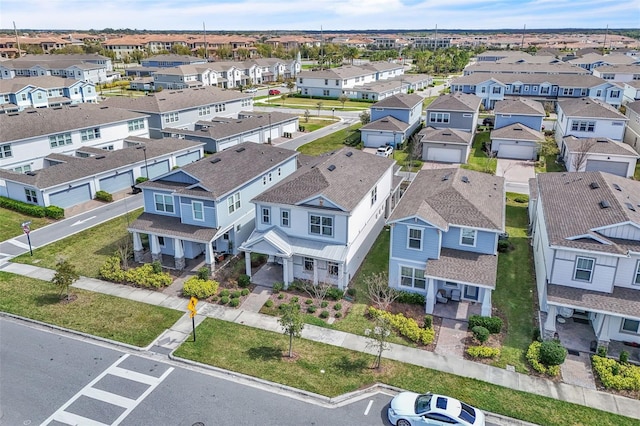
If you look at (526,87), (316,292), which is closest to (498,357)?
(316,292)

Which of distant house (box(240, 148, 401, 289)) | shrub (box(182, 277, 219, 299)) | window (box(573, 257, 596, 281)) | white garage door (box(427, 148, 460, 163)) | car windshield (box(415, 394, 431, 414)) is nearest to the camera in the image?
car windshield (box(415, 394, 431, 414))

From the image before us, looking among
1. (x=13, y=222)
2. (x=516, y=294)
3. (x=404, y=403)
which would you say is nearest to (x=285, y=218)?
(x=404, y=403)

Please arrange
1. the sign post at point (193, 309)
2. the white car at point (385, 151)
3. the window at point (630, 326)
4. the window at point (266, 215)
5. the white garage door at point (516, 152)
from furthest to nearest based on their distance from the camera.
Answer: the white car at point (385, 151) < the white garage door at point (516, 152) < the window at point (266, 215) < the window at point (630, 326) < the sign post at point (193, 309)

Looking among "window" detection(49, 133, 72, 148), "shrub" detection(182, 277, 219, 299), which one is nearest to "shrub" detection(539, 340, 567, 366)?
"shrub" detection(182, 277, 219, 299)

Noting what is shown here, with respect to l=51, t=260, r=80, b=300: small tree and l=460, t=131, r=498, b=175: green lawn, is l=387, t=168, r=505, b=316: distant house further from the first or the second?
l=460, t=131, r=498, b=175: green lawn

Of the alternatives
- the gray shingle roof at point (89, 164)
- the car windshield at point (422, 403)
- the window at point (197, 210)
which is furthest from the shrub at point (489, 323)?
the gray shingle roof at point (89, 164)

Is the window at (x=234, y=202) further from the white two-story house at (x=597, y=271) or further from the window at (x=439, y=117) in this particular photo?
the window at (x=439, y=117)

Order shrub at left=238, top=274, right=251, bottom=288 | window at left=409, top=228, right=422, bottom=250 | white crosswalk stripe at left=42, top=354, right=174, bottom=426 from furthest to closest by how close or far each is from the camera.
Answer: shrub at left=238, top=274, right=251, bottom=288 → window at left=409, top=228, right=422, bottom=250 → white crosswalk stripe at left=42, top=354, right=174, bottom=426
